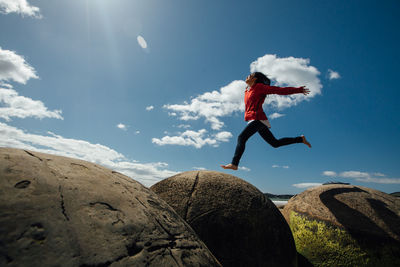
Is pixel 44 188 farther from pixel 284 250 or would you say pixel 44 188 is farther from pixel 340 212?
pixel 340 212

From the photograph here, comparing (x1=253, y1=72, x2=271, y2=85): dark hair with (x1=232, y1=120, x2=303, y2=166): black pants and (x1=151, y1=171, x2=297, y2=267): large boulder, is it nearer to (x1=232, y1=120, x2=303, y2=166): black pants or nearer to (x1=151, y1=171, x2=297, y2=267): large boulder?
(x1=232, y1=120, x2=303, y2=166): black pants

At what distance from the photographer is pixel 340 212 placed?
4031 mm

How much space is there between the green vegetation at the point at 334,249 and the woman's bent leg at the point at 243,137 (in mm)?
1858

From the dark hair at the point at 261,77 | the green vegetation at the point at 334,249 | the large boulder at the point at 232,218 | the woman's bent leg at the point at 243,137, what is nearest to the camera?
the large boulder at the point at 232,218

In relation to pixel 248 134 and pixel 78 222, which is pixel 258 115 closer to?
pixel 248 134

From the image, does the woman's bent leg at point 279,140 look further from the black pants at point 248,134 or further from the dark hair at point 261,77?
the dark hair at point 261,77

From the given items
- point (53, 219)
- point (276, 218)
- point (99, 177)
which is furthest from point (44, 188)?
point (276, 218)

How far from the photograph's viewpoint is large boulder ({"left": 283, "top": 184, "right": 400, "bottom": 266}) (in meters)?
3.59

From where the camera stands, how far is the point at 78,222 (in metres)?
1.40

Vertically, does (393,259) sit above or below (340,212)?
below

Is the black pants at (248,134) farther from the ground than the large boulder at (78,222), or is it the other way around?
the black pants at (248,134)

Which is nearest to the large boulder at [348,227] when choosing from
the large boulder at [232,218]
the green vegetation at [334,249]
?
the green vegetation at [334,249]

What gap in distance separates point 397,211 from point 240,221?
10.1 ft

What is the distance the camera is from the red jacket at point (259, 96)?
5406 mm
